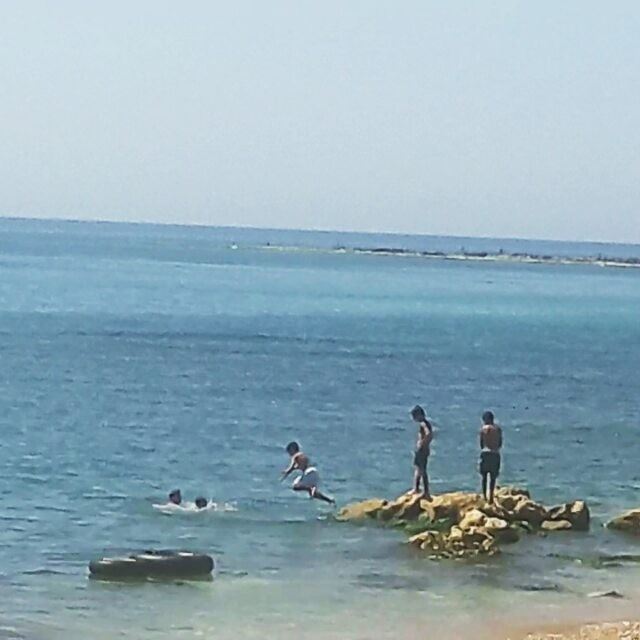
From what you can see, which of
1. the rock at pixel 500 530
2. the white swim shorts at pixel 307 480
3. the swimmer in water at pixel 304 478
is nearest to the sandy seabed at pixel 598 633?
the rock at pixel 500 530

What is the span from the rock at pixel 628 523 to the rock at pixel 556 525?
105 cm

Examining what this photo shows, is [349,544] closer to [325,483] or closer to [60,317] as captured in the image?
[325,483]

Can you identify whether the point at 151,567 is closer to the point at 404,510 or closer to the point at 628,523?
the point at 404,510

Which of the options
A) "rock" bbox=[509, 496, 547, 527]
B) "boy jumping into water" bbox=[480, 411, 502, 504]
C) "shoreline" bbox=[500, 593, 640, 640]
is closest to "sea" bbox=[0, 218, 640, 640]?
"shoreline" bbox=[500, 593, 640, 640]

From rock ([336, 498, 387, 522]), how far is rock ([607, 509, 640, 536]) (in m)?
4.34

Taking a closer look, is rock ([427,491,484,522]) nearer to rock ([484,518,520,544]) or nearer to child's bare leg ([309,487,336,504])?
rock ([484,518,520,544])

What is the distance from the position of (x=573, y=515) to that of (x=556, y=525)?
1.91 feet

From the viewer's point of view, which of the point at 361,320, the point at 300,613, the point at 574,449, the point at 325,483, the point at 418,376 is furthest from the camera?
the point at 361,320

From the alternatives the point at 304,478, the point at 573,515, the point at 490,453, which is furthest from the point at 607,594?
the point at 304,478

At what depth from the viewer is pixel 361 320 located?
3681 inches

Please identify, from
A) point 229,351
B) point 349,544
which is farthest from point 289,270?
point 349,544

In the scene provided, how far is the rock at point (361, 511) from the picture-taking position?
28.4 m

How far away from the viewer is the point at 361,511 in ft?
93.9

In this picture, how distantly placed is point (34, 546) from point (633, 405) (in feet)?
101
